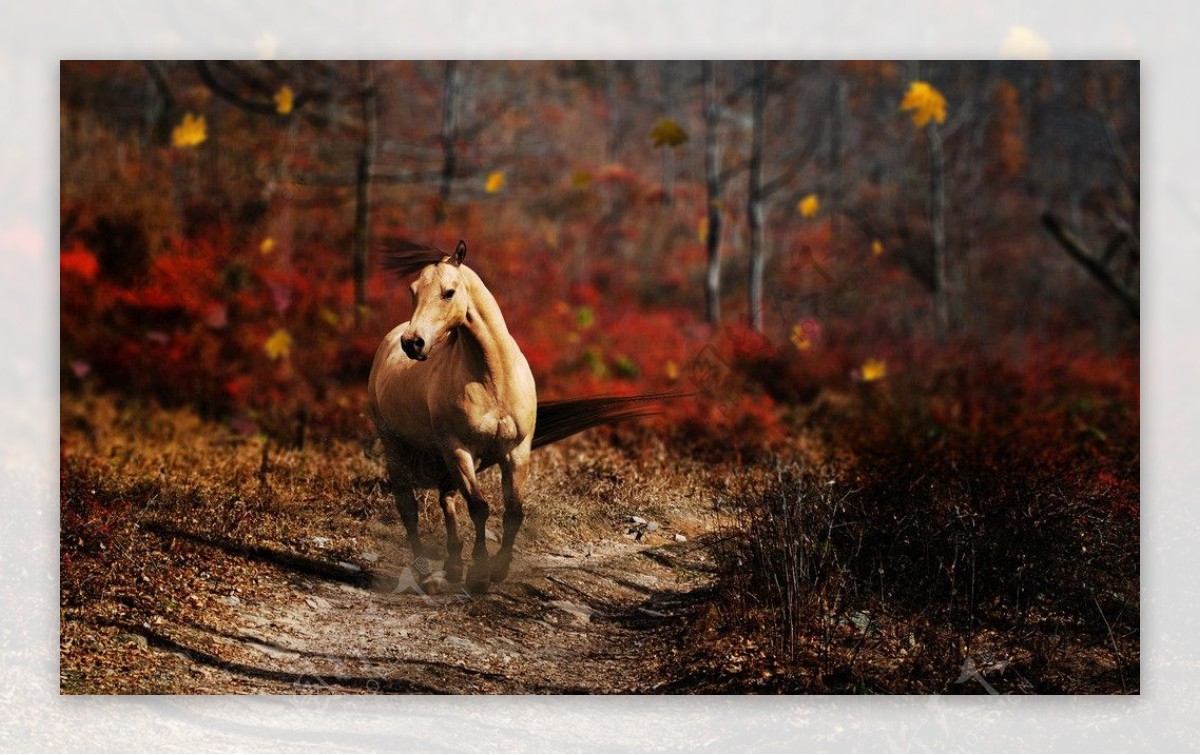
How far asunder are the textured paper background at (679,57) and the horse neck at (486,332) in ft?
3.26

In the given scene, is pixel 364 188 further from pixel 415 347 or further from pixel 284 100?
pixel 415 347

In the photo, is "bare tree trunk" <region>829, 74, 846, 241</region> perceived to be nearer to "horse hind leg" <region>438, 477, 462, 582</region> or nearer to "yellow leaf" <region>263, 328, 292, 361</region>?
"horse hind leg" <region>438, 477, 462, 582</region>

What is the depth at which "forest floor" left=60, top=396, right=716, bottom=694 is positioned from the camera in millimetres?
3781

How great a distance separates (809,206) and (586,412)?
1.35 meters

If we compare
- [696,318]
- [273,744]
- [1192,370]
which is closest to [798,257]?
[696,318]

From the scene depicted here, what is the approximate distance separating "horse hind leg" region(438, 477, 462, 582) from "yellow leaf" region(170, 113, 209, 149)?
5.61 ft

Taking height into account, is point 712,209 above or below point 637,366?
above

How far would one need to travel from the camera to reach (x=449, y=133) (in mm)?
4387

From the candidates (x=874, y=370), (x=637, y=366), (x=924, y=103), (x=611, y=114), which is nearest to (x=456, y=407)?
(x=637, y=366)

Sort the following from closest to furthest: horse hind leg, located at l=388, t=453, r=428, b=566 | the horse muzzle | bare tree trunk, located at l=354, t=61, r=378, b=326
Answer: the horse muzzle → horse hind leg, located at l=388, t=453, r=428, b=566 → bare tree trunk, located at l=354, t=61, r=378, b=326

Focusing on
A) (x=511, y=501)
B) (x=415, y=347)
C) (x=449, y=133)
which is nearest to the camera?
(x=415, y=347)

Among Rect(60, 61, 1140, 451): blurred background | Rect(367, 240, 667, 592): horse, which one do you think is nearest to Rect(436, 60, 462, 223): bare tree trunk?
Rect(60, 61, 1140, 451): blurred background

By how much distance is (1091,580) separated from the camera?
156 inches

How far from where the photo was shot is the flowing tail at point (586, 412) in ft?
12.8
